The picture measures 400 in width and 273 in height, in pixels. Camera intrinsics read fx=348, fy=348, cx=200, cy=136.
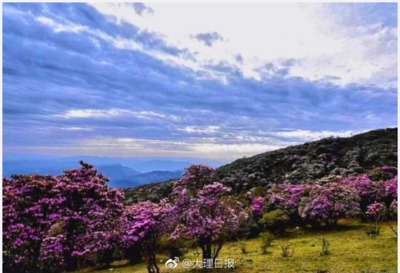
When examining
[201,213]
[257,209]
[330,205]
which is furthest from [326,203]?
[201,213]

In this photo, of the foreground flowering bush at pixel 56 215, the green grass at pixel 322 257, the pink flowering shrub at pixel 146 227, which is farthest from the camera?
the pink flowering shrub at pixel 146 227

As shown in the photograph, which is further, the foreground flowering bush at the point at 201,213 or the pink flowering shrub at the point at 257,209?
the pink flowering shrub at the point at 257,209

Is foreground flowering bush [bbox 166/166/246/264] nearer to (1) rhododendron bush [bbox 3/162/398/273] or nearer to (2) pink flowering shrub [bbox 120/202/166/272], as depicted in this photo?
(1) rhododendron bush [bbox 3/162/398/273]

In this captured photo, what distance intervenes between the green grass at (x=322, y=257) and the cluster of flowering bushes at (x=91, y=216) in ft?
7.70

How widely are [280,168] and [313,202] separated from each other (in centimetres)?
3595

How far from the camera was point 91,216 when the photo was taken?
13492mm

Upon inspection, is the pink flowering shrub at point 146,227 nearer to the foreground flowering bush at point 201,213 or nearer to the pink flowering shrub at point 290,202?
the foreground flowering bush at point 201,213

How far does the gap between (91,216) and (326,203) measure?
15922 millimetres

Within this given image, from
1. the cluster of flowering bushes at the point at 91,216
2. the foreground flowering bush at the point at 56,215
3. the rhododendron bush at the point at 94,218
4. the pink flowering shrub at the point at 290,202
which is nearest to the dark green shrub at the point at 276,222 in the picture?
the pink flowering shrub at the point at 290,202

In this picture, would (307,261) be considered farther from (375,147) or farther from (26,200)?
(375,147)

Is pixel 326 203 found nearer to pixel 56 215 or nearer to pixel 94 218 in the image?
pixel 94 218

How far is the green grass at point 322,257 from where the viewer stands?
14.2m

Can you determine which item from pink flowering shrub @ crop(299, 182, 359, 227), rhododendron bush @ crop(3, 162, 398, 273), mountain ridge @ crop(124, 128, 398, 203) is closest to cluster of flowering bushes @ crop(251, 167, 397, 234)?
pink flowering shrub @ crop(299, 182, 359, 227)

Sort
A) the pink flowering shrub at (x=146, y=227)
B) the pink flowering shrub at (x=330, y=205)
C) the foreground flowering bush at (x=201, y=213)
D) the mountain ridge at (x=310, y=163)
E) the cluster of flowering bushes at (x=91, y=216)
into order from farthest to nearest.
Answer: the mountain ridge at (x=310, y=163) → the pink flowering shrub at (x=330, y=205) → the pink flowering shrub at (x=146, y=227) → the foreground flowering bush at (x=201, y=213) → the cluster of flowering bushes at (x=91, y=216)
